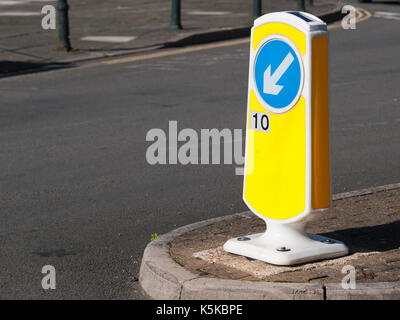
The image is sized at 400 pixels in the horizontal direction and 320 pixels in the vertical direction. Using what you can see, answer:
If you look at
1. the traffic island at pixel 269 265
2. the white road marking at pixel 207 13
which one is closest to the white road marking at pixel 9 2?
the white road marking at pixel 207 13

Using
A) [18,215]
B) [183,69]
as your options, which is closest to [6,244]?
[18,215]

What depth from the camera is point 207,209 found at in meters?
7.32

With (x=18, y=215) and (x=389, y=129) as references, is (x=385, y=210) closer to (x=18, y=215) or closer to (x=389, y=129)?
(x=18, y=215)

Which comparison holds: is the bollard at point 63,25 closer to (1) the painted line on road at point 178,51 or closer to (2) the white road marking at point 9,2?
(1) the painted line on road at point 178,51

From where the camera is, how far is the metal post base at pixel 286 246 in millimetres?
5469

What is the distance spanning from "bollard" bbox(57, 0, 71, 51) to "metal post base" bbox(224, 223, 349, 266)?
11.2 m

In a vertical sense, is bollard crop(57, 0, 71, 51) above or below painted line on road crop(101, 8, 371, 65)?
above

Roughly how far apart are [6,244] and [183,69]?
8.61 metres

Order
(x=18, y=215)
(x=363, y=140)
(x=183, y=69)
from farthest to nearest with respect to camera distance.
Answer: (x=183, y=69)
(x=363, y=140)
(x=18, y=215)

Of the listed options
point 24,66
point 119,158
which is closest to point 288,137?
point 119,158

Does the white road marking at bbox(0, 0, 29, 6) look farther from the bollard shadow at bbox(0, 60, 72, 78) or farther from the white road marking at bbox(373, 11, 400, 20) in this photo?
the bollard shadow at bbox(0, 60, 72, 78)

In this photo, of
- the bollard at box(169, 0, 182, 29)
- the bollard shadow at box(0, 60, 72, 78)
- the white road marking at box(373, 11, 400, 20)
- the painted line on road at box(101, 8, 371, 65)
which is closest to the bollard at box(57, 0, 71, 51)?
the bollard shadow at box(0, 60, 72, 78)

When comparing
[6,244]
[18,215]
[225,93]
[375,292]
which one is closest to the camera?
[375,292]

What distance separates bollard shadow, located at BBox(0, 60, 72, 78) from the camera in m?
15.0
